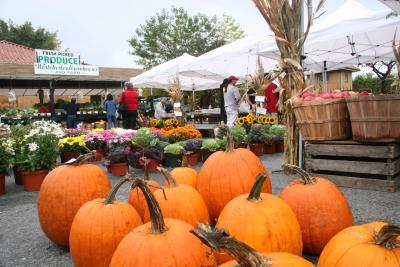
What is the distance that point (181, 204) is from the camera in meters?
2.10

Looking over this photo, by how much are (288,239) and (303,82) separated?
3.83 metres

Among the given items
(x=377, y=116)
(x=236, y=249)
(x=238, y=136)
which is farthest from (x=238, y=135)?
(x=236, y=249)

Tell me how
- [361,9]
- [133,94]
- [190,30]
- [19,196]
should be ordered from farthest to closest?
[190,30] < [133,94] < [361,9] < [19,196]

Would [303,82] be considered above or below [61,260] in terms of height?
above

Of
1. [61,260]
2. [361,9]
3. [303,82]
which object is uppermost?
[361,9]

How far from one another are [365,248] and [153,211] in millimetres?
833

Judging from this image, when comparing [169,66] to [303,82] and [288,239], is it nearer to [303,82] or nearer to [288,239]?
[303,82]

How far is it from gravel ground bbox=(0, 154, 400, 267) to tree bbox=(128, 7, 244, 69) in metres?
32.3

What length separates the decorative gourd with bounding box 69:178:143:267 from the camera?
6.57 ft

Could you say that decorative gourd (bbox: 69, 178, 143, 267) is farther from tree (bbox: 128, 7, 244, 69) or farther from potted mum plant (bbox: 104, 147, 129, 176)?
tree (bbox: 128, 7, 244, 69)

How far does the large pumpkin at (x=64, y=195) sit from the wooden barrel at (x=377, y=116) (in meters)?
2.97

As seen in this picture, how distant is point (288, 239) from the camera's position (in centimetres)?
168

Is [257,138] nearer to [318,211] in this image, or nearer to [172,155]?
[172,155]

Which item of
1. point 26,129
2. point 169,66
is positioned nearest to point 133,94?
point 169,66
